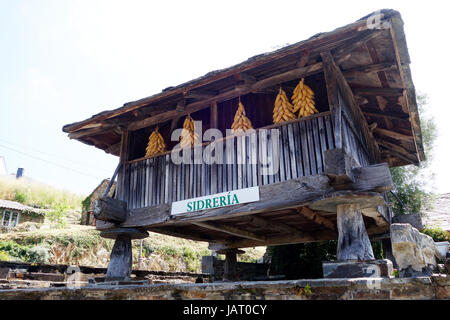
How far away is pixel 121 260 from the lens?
7086 mm

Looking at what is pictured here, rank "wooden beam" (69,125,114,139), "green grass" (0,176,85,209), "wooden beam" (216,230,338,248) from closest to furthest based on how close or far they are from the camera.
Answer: "wooden beam" (69,125,114,139)
"wooden beam" (216,230,338,248)
"green grass" (0,176,85,209)

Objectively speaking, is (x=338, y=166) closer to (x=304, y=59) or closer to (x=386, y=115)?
(x=304, y=59)

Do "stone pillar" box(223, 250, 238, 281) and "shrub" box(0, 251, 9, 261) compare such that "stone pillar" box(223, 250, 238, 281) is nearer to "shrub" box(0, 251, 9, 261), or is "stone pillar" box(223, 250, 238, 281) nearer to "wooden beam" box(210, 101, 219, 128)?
"wooden beam" box(210, 101, 219, 128)

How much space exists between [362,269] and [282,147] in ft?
7.18

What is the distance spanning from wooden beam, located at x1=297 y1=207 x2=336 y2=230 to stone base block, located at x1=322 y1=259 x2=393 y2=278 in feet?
6.25

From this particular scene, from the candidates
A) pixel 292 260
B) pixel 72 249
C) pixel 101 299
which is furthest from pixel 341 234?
pixel 72 249

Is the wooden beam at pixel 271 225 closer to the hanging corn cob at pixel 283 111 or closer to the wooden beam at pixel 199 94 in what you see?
the hanging corn cob at pixel 283 111

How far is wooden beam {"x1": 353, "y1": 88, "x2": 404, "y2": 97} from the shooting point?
20.1ft

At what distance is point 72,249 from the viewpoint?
57.0ft

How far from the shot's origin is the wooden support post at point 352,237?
4605 millimetres

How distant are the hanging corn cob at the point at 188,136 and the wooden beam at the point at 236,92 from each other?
0.88 feet

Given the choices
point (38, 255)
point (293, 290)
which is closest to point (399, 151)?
point (293, 290)

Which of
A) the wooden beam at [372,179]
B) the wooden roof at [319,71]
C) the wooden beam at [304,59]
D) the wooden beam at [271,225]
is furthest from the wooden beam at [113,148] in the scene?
the wooden beam at [372,179]

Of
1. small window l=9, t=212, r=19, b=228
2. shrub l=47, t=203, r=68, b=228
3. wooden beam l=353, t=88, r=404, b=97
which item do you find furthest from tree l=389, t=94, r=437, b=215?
small window l=9, t=212, r=19, b=228
